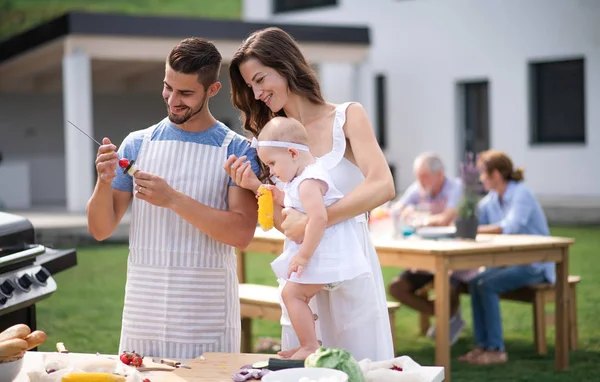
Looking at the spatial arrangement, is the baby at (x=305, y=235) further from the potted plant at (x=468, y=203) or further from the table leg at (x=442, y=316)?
the potted plant at (x=468, y=203)

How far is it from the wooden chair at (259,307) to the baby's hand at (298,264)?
9.75ft

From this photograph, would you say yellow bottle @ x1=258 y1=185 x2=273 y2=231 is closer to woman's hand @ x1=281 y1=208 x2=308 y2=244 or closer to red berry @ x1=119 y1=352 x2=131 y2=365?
woman's hand @ x1=281 y1=208 x2=308 y2=244

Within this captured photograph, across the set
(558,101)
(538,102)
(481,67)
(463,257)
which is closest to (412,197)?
(463,257)

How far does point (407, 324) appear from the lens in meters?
8.13

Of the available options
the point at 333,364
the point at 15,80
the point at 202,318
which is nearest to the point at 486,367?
the point at 202,318

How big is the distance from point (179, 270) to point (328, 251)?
0.52 metres

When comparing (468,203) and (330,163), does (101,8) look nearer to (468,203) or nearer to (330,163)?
(468,203)

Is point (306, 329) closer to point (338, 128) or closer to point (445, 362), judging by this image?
point (338, 128)

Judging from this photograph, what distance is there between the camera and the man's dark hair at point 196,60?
9.77ft

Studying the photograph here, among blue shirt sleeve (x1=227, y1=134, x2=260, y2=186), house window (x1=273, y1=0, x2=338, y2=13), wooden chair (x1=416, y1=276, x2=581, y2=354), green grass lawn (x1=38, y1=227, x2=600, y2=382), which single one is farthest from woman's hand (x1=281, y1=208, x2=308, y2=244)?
house window (x1=273, y1=0, x2=338, y2=13)

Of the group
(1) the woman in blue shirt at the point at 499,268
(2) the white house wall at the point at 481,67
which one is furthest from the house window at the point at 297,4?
(1) the woman in blue shirt at the point at 499,268

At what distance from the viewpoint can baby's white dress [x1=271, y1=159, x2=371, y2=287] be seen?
2893 millimetres

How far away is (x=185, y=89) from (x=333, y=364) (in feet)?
3.61

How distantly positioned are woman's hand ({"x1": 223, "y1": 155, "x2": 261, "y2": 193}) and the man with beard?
168mm
